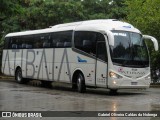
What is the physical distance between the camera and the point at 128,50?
757 inches

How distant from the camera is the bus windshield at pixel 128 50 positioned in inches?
748

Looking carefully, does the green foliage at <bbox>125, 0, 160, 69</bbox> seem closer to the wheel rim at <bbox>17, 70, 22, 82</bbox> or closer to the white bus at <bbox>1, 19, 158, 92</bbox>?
the white bus at <bbox>1, 19, 158, 92</bbox>

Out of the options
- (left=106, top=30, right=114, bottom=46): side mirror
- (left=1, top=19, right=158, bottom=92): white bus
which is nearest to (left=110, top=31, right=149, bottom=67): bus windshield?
(left=1, top=19, right=158, bottom=92): white bus

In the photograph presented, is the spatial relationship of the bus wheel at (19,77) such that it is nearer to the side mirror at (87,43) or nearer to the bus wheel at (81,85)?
the bus wheel at (81,85)

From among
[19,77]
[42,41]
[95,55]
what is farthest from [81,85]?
[19,77]

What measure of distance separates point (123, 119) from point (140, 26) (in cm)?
1864

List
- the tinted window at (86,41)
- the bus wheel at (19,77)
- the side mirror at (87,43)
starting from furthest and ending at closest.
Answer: the bus wheel at (19,77)
the side mirror at (87,43)
the tinted window at (86,41)

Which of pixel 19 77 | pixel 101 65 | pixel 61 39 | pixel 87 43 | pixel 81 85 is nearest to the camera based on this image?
pixel 101 65

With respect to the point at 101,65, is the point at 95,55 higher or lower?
higher

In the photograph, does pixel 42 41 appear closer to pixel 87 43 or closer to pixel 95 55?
pixel 87 43

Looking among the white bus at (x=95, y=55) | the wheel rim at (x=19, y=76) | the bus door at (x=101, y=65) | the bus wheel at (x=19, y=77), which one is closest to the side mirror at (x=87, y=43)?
the white bus at (x=95, y=55)

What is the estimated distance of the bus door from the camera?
63.1 feet

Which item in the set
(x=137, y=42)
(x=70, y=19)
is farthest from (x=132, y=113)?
(x=70, y=19)

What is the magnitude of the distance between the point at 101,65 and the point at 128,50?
141 centimetres
